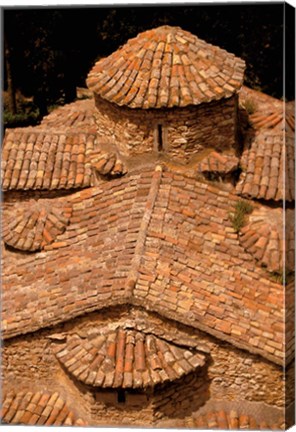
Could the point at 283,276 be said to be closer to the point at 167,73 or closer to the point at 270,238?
the point at 270,238

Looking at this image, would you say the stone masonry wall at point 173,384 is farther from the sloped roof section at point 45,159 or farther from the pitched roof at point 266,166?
the sloped roof section at point 45,159

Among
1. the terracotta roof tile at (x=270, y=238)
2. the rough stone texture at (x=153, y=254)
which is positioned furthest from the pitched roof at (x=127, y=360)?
the terracotta roof tile at (x=270, y=238)

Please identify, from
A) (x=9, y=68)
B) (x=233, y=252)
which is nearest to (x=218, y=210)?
Result: (x=233, y=252)

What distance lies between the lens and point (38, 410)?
10148 mm

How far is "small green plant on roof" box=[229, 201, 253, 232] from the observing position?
1084 centimetres

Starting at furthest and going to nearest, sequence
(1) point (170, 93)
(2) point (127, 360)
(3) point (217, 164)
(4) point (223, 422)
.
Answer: (3) point (217, 164)
(1) point (170, 93)
(4) point (223, 422)
(2) point (127, 360)

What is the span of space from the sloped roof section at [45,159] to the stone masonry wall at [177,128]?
2.33ft

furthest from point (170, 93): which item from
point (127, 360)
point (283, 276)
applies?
point (127, 360)

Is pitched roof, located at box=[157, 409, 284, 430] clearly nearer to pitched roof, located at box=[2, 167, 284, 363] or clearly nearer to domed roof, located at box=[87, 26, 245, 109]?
pitched roof, located at box=[2, 167, 284, 363]

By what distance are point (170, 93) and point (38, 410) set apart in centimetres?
407

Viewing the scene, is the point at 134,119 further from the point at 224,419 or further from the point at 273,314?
Result: the point at 224,419

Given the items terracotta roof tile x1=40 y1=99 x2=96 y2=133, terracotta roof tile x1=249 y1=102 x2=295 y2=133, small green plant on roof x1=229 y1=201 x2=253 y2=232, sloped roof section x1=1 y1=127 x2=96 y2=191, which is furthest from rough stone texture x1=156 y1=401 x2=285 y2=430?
terracotta roof tile x1=40 y1=99 x2=96 y2=133

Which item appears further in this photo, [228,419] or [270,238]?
[270,238]

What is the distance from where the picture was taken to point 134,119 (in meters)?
11.1
